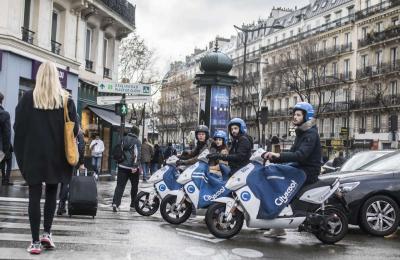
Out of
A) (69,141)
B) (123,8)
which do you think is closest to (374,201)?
(69,141)

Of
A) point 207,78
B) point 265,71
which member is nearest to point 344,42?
point 265,71

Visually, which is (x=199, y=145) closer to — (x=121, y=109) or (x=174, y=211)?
(x=174, y=211)

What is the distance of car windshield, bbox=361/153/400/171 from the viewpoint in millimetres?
9820

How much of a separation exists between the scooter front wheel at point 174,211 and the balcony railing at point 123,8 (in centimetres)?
1982

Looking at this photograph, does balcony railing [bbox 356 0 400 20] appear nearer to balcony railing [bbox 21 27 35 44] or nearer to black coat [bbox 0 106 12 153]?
balcony railing [bbox 21 27 35 44]

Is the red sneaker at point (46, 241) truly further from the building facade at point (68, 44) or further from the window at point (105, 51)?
the window at point (105, 51)

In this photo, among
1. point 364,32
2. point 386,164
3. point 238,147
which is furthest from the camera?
point 364,32

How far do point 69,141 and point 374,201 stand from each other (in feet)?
16.6

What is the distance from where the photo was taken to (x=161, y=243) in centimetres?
733

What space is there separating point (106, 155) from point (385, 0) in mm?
40268

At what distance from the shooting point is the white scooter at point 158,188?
34.7 ft

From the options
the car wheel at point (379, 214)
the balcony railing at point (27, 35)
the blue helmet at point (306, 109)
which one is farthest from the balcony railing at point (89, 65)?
the blue helmet at point (306, 109)

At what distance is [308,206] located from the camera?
7.98 m

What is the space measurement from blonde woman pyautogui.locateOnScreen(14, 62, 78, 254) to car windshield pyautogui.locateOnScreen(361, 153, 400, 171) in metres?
5.73
